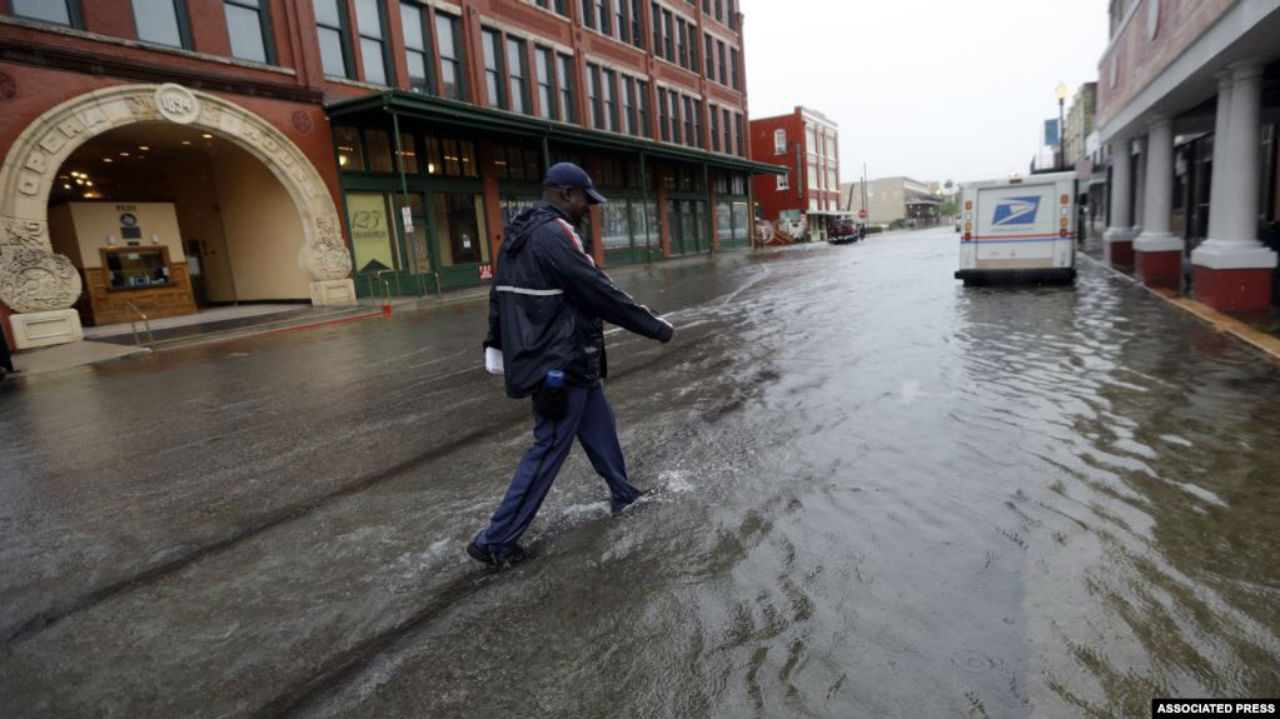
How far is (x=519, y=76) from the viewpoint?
27.4m

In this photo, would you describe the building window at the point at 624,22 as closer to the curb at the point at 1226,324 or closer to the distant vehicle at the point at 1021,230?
the distant vehicle at the point at 1021,230

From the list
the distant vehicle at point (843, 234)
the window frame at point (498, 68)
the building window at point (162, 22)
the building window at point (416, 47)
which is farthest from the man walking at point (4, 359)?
the distant vehicle at point (843, 234)

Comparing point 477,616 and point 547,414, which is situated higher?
point 547,414

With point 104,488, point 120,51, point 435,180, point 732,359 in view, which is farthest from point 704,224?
point 104,488

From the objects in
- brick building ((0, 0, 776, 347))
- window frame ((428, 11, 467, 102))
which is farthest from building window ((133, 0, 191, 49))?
window frame ((428, 11, 467, 102))

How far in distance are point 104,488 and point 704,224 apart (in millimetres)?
39902

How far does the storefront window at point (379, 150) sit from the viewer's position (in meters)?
21.4

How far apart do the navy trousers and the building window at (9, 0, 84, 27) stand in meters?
17.3

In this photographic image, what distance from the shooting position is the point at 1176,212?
82.1 feet

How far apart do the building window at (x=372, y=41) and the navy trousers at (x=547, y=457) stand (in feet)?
69.4

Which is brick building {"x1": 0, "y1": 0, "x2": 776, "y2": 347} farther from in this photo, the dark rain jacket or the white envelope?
the dark rain jacket

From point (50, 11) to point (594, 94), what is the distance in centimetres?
2088

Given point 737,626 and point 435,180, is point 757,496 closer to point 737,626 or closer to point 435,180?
point 737,626

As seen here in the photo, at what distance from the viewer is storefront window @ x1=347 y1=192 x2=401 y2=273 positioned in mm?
20812
